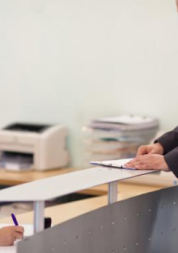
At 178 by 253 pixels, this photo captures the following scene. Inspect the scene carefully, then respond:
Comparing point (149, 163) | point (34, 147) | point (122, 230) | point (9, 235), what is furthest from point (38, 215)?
point (34, 147)

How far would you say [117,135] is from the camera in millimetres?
4148

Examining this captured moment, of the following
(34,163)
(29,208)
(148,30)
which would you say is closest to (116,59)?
(148,30)

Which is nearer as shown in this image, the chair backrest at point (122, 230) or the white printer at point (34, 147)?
the chair backrest at point (122, 230)

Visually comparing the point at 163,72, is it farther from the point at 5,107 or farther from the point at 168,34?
the point at 5,107

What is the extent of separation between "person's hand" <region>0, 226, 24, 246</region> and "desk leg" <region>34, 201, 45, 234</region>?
32cm

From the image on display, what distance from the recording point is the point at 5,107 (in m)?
4.85

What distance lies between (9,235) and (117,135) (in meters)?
2.07

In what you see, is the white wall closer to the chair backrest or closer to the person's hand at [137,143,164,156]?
the person's hand at [137,143,164,156]

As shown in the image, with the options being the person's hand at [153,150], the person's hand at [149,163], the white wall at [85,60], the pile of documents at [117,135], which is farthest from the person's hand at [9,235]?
the white wall at [85,60]

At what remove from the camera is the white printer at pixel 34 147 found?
436 cm

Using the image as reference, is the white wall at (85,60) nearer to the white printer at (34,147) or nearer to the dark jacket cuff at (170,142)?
the white printer at (34,147)

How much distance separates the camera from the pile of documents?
4.14 metres

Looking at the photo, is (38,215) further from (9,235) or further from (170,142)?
(170,142)

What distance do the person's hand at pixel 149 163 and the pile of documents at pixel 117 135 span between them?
1.71 m
